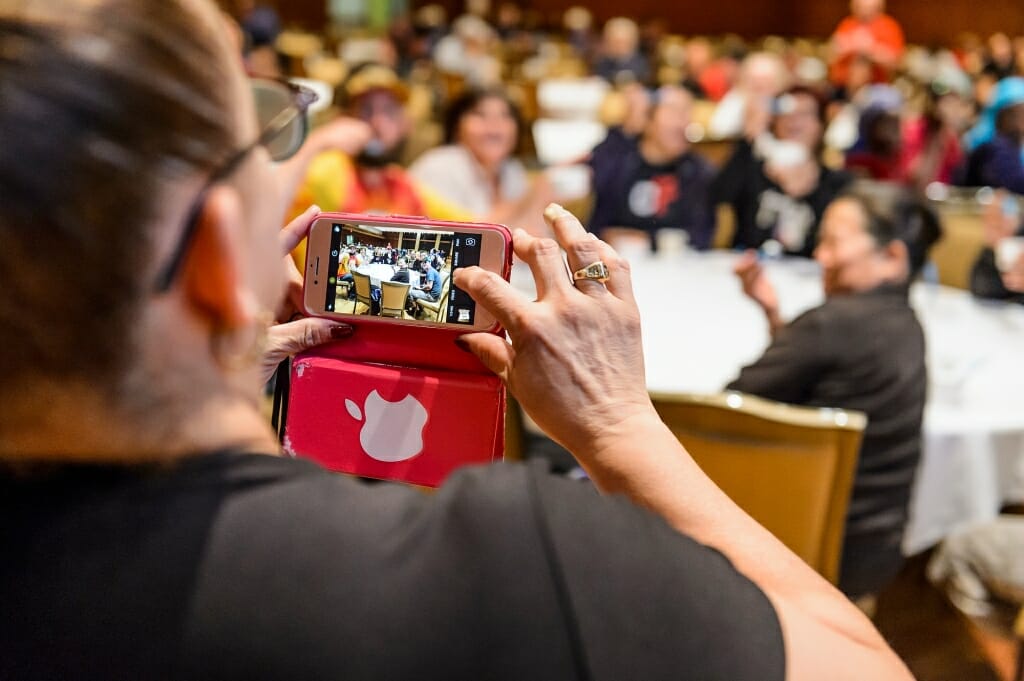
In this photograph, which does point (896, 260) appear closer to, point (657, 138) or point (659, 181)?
point (659, 181)

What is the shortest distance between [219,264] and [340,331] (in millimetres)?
315

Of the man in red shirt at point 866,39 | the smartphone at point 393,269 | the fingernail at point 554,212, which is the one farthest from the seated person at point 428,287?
the man in red shirt at point 866,39

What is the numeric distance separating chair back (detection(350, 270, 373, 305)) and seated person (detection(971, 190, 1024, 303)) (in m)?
2.43

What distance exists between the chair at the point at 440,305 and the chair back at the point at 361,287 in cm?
5

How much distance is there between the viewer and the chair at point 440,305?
0.77 metres

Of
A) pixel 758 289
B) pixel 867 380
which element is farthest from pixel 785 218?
pixel 867 380

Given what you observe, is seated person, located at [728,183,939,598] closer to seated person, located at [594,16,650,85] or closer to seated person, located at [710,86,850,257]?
seated person, located at [710,86,850,257]

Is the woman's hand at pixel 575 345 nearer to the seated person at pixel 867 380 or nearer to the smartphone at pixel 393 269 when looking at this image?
the smartphone at pixel 393 269

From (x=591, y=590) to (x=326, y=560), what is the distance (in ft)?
0.45

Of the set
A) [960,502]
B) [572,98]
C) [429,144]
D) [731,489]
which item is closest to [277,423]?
[731,489]

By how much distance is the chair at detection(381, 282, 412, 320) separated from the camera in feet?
2.56

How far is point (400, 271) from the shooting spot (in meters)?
0.79

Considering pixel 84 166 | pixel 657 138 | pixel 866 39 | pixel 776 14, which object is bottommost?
pixel 84 166

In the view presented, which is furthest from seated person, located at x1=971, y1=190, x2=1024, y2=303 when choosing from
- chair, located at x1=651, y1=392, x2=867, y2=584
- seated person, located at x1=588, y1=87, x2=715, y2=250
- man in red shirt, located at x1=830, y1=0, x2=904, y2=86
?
man in red shirt, located at x1=830, y1=0, x2=904, y2=86
